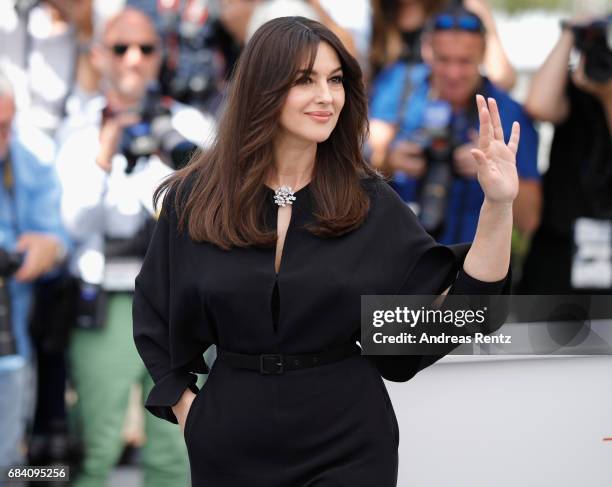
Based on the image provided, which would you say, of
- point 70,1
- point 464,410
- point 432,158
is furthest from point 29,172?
point 464,410

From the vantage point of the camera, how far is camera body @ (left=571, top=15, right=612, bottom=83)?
4340 mm

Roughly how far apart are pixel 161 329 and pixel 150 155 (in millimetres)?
1501

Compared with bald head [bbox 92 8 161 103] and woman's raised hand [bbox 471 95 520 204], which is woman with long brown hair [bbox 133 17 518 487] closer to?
woman's raised hand [bbox 471 95 520 204]

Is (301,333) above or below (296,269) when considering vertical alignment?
below

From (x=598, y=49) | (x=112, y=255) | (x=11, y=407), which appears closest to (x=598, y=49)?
(x=598, y=49)

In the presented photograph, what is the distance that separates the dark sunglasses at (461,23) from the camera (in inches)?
170

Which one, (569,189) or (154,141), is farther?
(569,189)

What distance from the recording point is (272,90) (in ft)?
Result: 8.32

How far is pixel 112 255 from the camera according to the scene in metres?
4.10

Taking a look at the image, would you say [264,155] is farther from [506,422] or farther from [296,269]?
[506,422]

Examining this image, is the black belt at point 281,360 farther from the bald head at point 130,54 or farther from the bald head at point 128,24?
the bald head at point 128,24

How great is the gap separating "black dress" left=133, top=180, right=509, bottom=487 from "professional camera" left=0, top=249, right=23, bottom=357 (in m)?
1.54

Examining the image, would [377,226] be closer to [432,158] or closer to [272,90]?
[272,90]

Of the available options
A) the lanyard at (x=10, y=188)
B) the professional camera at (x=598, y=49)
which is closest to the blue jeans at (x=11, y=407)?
the lanyard at (x=10, y=188)
